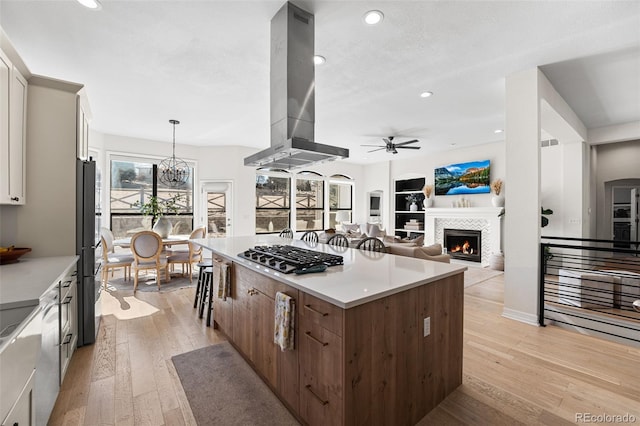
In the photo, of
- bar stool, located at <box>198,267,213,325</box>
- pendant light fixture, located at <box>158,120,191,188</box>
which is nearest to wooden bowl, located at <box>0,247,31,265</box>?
bar stool, located at <box>198,267,213,325</box>

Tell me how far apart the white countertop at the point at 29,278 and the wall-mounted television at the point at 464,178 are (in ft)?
25.0

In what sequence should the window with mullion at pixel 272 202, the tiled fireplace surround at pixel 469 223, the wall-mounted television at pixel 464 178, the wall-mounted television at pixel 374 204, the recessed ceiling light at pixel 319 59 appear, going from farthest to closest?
1. the wall-mounted television at pixel 374 204
2. the window with mullion at pixel 272 202
3. the wall-mounted television at pixel 464 178
4. the tiled fireplace surround at pixel 469 223
5. the recessed ceiling light at pixel 319 59

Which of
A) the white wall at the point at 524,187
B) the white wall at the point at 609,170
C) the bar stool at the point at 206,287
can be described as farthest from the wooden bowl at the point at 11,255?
the white wall at the point at 609,170

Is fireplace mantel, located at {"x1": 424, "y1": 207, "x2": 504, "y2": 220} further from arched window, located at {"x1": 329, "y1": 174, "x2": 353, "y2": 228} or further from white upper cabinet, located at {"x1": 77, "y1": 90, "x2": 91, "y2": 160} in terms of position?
white upper cabinet, located at {"x1": 77, "y1": 90, "x2": 91, "y2": 160}

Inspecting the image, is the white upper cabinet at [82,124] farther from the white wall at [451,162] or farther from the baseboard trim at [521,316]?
the white wall at [451,162]

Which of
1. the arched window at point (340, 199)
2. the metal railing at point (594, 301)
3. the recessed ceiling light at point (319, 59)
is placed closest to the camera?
the recessed ceiling light at point (319, 59)

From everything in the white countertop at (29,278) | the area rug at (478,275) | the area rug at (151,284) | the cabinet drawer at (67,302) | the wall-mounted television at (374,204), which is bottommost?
the area rug at (151,284)

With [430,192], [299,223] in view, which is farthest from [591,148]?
[299,223]

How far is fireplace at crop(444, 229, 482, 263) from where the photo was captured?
23.3 ft

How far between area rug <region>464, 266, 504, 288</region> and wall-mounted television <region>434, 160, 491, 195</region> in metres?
2.04

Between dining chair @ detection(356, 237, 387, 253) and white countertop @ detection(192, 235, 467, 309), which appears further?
dining chair @ detection(356, 237, 387, 253)

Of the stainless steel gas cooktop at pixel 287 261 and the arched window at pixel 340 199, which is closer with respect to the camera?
the stainless steel gas cooktop at pixel 287 261

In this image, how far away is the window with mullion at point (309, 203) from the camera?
880 cm

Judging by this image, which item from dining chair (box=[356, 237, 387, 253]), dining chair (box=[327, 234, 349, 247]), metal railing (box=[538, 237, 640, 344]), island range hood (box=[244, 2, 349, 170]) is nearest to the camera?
island range hood (box=[244, 2, 349, 170])
